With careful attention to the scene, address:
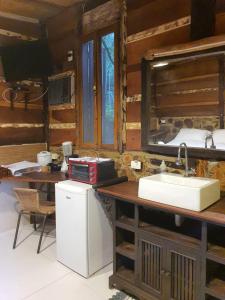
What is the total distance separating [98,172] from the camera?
2.53 m

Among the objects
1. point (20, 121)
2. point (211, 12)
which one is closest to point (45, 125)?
point (20, 121)

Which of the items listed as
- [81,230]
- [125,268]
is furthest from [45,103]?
[125,268]

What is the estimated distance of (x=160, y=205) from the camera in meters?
1.89

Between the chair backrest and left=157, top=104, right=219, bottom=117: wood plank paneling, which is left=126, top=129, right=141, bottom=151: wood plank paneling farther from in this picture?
the chair backrest

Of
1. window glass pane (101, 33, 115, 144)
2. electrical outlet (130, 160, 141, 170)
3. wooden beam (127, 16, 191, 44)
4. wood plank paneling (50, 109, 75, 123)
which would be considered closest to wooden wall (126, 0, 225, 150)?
wooden beam (127, 16, 191, 44)

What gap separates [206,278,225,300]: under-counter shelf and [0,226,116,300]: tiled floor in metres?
0.86

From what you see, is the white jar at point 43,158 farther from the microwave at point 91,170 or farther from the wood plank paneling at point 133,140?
the wood plank paneling at point 133,140

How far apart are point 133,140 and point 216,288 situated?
4.94 ft

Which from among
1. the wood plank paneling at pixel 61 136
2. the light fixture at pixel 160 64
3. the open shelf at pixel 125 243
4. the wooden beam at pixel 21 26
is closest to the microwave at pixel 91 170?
the open shelf at pixel 125 243

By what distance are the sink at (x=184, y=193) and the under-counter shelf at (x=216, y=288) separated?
0.53 meters

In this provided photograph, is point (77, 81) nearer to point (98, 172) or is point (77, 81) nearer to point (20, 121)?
point (20, 121)

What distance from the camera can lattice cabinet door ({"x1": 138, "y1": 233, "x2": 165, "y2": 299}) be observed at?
204cm

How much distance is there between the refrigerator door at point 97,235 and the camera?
2.45 metres

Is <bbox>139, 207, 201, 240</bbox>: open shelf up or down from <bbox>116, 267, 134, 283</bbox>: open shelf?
up
